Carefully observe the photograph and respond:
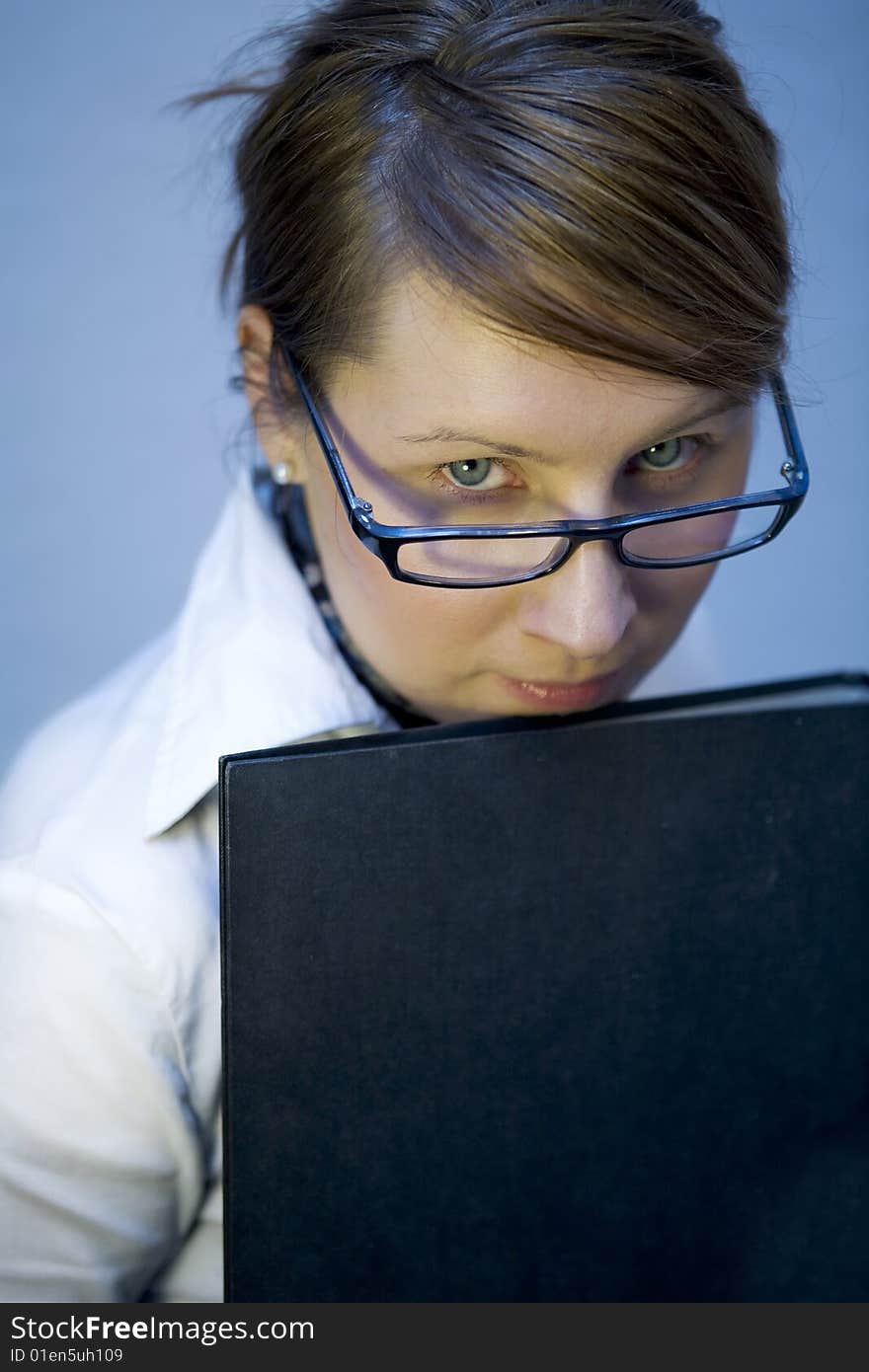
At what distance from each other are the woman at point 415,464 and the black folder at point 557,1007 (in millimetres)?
110

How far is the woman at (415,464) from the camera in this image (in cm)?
77

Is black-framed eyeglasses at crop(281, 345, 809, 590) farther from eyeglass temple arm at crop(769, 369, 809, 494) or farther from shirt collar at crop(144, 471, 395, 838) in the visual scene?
shirt collar at crop(144, 471, 395, 838)

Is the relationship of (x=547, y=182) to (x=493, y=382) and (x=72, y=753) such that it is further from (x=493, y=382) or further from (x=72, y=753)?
(x=72, y=753)

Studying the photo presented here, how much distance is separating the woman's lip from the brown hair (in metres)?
0.21

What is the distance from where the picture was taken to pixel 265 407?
1.01m

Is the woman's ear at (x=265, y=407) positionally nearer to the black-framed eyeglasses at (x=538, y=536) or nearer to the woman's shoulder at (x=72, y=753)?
the black-framed eyeglasses at (x=538, y=536)

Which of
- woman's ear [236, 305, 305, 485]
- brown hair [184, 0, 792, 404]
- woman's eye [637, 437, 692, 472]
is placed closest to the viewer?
brown hair [184, 0, 792, 404]

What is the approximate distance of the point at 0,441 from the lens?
5.12 feet

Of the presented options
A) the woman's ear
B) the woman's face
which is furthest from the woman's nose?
the woman's ear

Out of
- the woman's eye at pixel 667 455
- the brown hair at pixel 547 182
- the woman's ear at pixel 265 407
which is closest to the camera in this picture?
the brown hair at pixel 547 182

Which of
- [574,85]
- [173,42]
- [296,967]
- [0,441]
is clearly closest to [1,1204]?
[296,967]

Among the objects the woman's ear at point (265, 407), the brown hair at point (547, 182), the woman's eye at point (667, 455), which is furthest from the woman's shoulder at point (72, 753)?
the woman's eye at point (667, 455)

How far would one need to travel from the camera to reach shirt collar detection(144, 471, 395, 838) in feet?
2.92

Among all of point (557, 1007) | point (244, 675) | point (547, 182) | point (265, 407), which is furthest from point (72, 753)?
point (547, 182)
